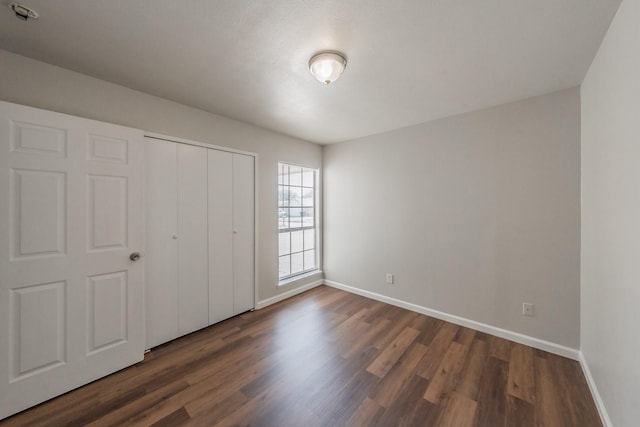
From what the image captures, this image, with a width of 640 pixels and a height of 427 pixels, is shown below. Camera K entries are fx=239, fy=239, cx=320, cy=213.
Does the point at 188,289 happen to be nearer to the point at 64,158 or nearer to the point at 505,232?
the point at 64,158

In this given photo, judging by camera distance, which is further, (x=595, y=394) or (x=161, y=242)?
(x=161, y=242)

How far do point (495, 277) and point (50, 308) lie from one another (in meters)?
3.92

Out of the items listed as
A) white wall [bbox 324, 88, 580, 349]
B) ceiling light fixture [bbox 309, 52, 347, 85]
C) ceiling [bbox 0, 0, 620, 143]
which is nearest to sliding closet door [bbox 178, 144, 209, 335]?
ceiling [bbox 0, 0, 620, 143]

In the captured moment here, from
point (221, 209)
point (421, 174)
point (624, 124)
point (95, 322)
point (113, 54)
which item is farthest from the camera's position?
point (421, 174)

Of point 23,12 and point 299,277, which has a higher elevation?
point 23,12

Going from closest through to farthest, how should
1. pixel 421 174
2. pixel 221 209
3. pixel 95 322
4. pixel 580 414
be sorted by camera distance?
pixel 580 414 < pixel 95 322 < pixel 221 209 < pixel 421 174

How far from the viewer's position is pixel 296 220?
12.8ft

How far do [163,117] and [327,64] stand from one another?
1776 mm

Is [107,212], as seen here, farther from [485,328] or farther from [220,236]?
[485,328]

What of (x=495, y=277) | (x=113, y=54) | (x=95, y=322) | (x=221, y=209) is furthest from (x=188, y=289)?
(x=495, y=277)

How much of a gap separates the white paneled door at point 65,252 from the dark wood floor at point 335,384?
228 millimetres

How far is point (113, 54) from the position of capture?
1714 mm

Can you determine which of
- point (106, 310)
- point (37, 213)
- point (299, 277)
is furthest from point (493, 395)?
point (37, 213)

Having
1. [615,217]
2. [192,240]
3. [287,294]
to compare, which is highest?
[615,217]
